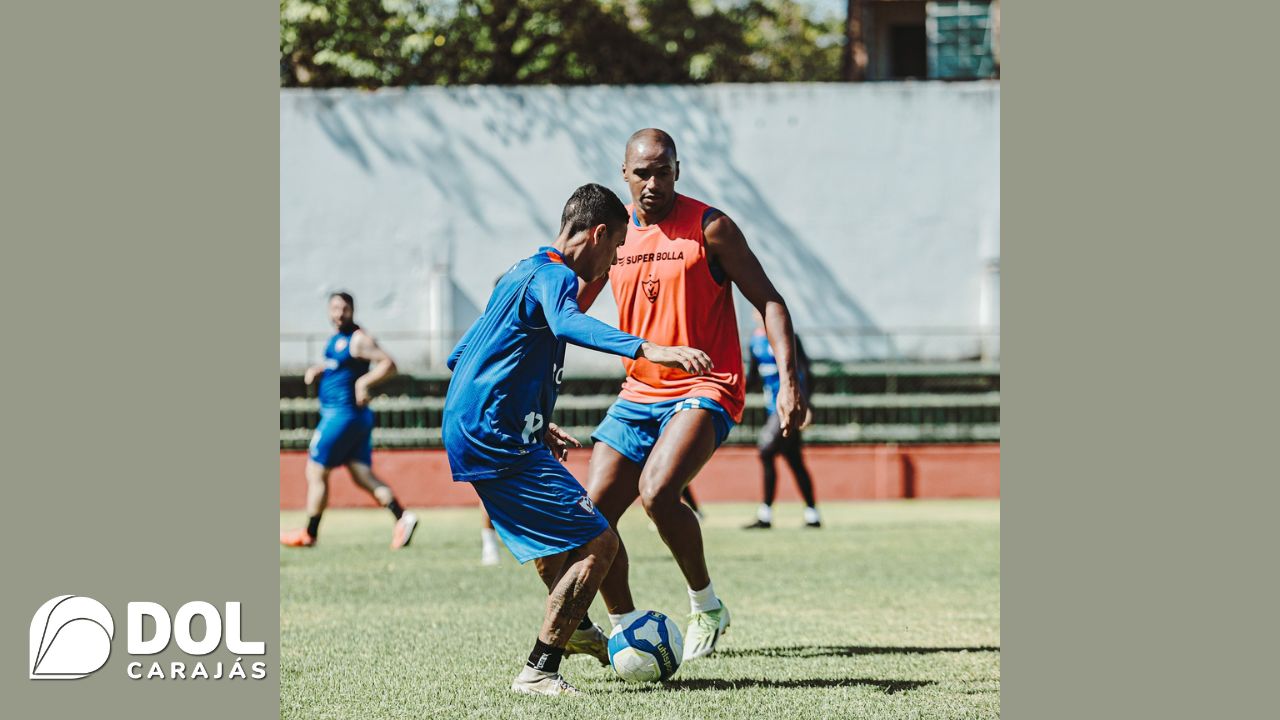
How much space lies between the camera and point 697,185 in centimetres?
2770

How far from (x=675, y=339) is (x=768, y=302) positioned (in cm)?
51

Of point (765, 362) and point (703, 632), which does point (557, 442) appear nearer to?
point (703, 632)

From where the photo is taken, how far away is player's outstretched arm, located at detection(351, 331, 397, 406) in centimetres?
1396

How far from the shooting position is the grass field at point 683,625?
21.5 feet

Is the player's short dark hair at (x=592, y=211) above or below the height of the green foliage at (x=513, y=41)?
below

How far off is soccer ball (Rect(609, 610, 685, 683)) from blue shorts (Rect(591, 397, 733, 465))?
1.07 meters

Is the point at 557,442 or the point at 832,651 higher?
the point at 557,442

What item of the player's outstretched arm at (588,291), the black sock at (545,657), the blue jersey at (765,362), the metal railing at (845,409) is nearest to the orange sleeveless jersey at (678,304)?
the player's outstretched arm at (588,291)

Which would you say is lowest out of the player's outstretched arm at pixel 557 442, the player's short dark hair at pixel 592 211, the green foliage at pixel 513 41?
the player's outstretched arm at pixel 557 442

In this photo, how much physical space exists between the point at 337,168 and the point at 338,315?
13756 mm

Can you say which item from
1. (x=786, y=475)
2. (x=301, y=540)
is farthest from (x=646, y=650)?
(x=786, y=475)

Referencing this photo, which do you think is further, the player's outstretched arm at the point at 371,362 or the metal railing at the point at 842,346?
the metal railing at the point at 842,346

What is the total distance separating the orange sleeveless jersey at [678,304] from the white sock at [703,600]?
88 cm

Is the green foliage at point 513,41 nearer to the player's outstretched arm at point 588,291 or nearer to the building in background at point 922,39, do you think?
the building in background at point 922,39
